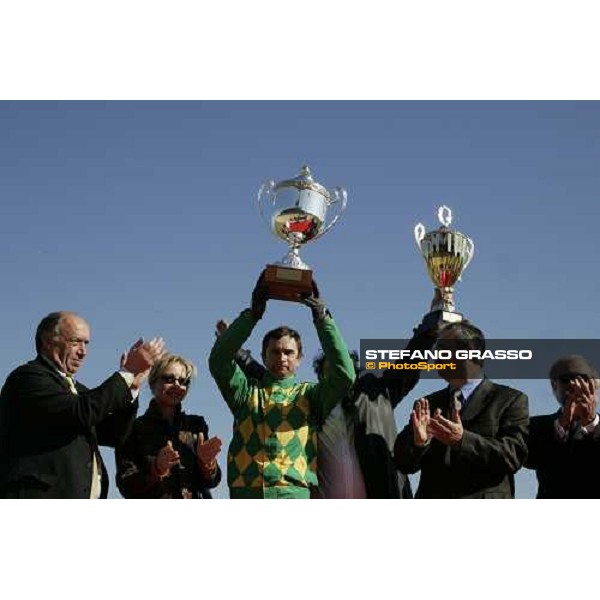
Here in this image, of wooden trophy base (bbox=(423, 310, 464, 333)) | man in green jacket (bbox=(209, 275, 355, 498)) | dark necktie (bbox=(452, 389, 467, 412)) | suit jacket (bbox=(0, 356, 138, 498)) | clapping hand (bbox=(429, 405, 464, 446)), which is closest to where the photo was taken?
suit jacket (bbox=(0, 356, 138, 498))

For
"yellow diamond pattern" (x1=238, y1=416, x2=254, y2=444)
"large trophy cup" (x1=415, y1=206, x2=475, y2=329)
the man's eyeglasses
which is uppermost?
"large trophy cup" (x1=415, y1=206, x2=475, y2=329)

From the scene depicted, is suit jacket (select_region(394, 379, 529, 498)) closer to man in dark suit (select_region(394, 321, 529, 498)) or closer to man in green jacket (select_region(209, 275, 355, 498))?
man in dark suit (select_region(394, 321, 529, 498))

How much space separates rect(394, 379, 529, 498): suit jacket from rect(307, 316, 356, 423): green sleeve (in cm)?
45

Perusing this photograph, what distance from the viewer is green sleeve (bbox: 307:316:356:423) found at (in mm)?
5227

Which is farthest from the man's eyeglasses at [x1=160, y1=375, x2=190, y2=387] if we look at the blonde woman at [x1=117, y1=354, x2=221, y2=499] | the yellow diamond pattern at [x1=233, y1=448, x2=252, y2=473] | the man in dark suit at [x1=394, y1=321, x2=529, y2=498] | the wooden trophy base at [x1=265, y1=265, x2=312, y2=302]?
the man in dark suit at [x1=394, y1=321, x2=529, y2=498]

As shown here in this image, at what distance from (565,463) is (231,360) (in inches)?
71.0

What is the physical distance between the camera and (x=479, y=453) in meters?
5.26

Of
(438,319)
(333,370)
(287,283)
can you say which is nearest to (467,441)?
(333,370)

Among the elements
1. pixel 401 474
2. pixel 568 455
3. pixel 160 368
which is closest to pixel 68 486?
pixel 160 368

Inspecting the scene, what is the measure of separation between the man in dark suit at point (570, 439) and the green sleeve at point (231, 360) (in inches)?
62.1

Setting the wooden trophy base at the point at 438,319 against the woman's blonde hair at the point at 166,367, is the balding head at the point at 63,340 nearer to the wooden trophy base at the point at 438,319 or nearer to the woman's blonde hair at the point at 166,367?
the woman's blonde hair at the point at 166,367

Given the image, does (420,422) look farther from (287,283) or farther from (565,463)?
(287,283)

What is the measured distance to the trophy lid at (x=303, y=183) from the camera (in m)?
6.22

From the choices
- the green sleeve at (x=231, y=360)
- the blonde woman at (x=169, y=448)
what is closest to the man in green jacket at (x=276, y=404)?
the green sleeve at (x=231, y=360)
